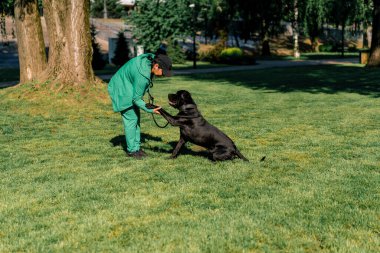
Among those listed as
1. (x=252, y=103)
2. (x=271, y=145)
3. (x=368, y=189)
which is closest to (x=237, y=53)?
(x=252, y=103)

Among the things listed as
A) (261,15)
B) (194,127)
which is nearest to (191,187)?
(194,127)

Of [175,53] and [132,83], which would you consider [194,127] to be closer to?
[132,83]

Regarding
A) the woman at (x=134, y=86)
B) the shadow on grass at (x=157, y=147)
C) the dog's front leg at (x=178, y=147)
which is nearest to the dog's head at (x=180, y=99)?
the woman at (x=134, y=86)

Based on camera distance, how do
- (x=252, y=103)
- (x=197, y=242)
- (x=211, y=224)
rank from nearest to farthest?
(x=197, y=242) → (x=211, y=224) → (x=252, y=103)

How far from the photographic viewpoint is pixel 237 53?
118 feet

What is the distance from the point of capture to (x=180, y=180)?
6.24 metres

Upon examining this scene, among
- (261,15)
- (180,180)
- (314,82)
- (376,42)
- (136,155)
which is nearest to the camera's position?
(180,180)

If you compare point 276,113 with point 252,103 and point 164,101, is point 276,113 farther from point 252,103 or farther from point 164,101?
point 164,101

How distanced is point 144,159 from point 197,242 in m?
3.32

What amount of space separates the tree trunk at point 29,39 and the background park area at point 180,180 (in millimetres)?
2985

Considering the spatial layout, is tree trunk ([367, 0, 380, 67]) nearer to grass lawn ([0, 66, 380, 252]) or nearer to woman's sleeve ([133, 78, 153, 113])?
grass lawn ([0, 66, 380, 252])

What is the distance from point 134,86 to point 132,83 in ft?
0.54

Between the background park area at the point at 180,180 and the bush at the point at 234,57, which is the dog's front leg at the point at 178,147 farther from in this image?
the bush at the point at 234,57

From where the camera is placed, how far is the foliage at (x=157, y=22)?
119ft
